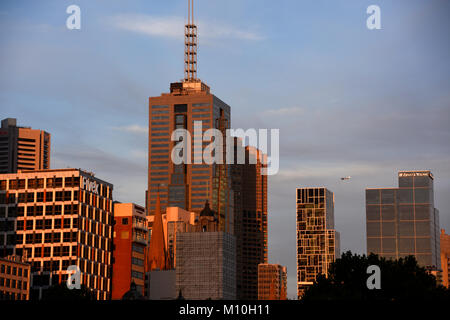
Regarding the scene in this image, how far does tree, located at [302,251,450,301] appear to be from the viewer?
473 feet

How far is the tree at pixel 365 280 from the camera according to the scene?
144m

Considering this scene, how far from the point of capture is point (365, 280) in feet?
515
